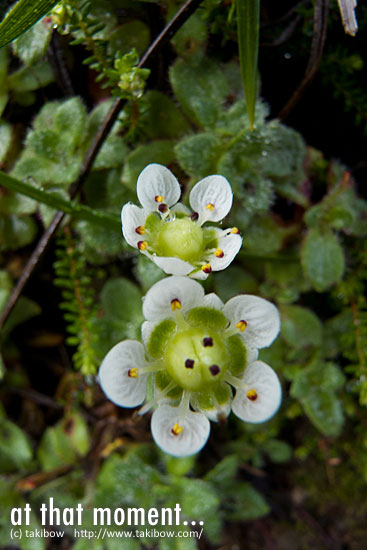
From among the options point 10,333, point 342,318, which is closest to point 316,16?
point 342,318

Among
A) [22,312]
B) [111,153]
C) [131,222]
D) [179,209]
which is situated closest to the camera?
[131,222]

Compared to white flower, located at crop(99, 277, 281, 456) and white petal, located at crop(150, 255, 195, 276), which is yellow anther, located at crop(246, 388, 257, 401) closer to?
white flower, located at crop(99, 277, 281, 456)

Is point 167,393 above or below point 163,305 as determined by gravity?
below

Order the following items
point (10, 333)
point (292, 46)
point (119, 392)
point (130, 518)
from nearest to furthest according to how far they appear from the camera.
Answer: point (119, 392)
point (292, 46)
point (130, 518)
point (10, 333)

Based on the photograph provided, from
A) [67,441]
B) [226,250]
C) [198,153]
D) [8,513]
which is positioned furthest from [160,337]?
[8,513]

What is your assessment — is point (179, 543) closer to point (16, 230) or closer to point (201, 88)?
point (16, 230)

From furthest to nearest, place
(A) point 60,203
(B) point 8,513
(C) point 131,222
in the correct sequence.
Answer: (B) point 8,513 < (A) point 60,203 < (C) point 131,222

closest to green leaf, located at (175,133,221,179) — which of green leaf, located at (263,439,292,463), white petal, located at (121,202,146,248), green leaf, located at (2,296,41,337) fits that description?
white petal, located at (121,202,146,248)

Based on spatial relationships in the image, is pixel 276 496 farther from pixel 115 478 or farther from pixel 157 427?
pixel 157 427
